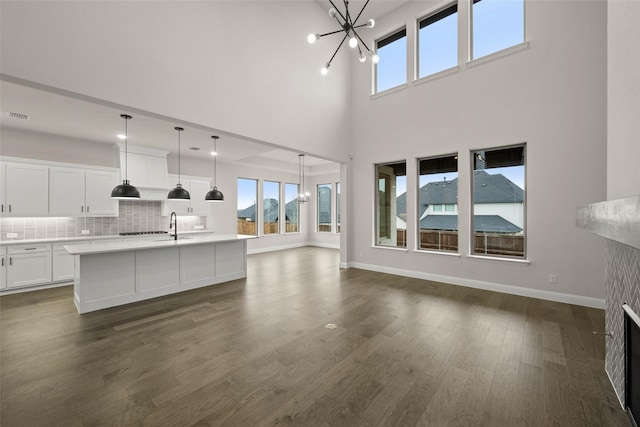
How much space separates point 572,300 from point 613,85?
134 inches

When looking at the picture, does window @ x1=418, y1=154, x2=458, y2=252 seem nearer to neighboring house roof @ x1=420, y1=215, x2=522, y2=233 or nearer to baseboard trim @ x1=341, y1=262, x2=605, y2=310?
neighboring house roof @ x1=420, y1=215, x2=522, y2=233

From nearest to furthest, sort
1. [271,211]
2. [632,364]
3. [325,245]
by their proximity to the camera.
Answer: [632,364] < [271,211] < [325,245]

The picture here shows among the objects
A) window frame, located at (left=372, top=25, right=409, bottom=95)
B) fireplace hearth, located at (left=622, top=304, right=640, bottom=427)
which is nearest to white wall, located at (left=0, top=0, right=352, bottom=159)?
window frame, located at (left=372, top=25, right=409, bottom=95)

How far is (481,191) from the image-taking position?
4.84 m

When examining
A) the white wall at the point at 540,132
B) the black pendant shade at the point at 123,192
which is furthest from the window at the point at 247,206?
the white wall at the point at 540,132

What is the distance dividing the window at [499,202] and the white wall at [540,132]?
18 cm

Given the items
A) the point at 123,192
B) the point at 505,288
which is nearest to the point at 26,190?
the point at 123,192

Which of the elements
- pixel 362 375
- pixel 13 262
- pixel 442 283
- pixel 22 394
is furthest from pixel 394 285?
pixel 13 262

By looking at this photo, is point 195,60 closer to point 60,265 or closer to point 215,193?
point 215,193

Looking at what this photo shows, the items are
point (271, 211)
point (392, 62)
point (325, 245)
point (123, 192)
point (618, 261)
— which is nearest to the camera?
point (618, 261)

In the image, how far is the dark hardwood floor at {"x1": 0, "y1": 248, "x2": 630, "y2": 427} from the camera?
182cm

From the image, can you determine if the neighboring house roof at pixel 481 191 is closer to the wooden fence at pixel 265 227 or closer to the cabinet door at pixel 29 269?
the wooden fence at pixel 265 227

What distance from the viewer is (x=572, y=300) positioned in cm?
389

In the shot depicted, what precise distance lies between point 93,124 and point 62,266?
287 centimetres
